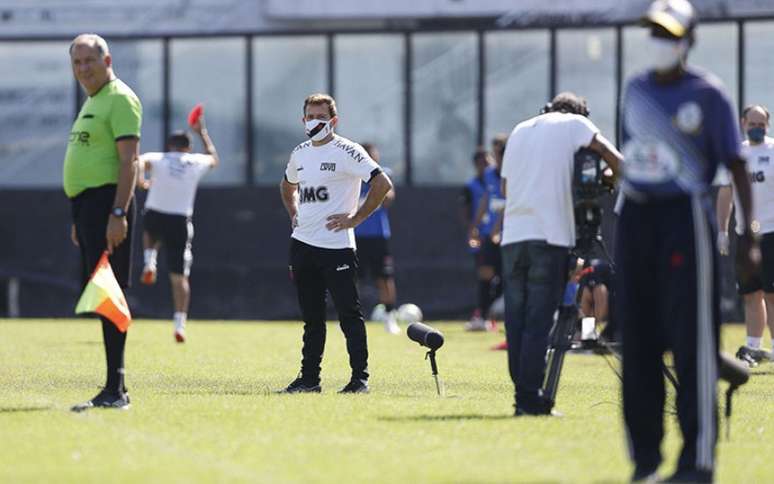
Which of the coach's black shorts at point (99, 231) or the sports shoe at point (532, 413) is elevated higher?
the coach's black shorts at point (99, 231)

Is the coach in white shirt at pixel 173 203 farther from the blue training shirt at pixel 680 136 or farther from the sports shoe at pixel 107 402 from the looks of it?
the blue training shirt at pixel 680 136

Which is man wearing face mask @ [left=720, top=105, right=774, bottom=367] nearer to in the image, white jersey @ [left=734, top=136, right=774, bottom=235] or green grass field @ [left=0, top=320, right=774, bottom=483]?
white jersey @ [left=734, top=136, right=774, bottom=235]

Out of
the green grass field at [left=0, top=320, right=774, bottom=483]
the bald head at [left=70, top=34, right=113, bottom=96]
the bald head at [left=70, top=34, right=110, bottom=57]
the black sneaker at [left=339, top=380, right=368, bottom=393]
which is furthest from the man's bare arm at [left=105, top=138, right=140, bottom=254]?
the black sneaker at [left=339, top=380, right=368, bottom=393]

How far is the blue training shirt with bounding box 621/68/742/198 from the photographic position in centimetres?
780

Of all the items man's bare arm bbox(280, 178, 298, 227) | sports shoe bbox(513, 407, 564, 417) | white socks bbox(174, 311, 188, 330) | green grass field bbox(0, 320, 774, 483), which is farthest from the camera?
white socks bbox(174, 311, 188, 330)

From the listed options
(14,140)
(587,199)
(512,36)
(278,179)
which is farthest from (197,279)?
(587,199)

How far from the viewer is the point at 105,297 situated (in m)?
10.6

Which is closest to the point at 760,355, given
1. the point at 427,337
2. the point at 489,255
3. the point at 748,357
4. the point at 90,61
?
the point at 748,357

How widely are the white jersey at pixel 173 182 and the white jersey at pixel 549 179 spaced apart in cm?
958

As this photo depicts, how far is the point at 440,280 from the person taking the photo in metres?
27.0

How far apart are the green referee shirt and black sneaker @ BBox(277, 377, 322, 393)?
90.2 inches

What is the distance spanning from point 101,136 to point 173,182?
8.96 metres

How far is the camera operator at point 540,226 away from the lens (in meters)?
10.6

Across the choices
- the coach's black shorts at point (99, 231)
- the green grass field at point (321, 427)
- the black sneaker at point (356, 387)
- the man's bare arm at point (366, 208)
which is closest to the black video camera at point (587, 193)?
the green grass field at point (321, 427)
